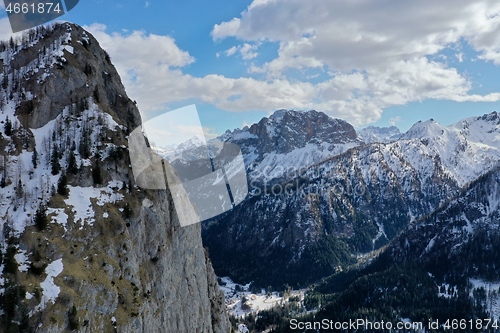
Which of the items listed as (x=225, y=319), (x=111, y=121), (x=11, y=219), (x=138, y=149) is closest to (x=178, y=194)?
(x=138, y=149)

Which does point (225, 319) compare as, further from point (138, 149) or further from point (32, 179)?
point (32, 179)

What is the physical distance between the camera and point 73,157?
68625mm

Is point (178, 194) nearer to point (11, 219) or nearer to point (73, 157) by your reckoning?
point (73, 157)

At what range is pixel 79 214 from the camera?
6184 cm

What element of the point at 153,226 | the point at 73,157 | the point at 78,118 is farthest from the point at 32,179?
the point at 153,226

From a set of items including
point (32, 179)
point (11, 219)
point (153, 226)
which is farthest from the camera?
A: point (153, 226)

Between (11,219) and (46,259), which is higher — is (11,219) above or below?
above

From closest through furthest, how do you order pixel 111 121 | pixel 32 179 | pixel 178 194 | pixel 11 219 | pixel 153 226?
pixel 11 219 < pixel 32 179 < pixel 153 226 < pixel 111 121 < pixel 178 194

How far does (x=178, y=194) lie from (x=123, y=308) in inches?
1167

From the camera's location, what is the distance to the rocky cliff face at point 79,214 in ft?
172

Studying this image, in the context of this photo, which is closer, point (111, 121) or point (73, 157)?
point (73, 157)

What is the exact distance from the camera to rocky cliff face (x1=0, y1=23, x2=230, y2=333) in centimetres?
5247

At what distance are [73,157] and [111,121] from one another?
12510mm

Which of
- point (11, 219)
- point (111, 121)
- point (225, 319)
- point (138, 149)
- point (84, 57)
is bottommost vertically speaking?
point (225, 319)
